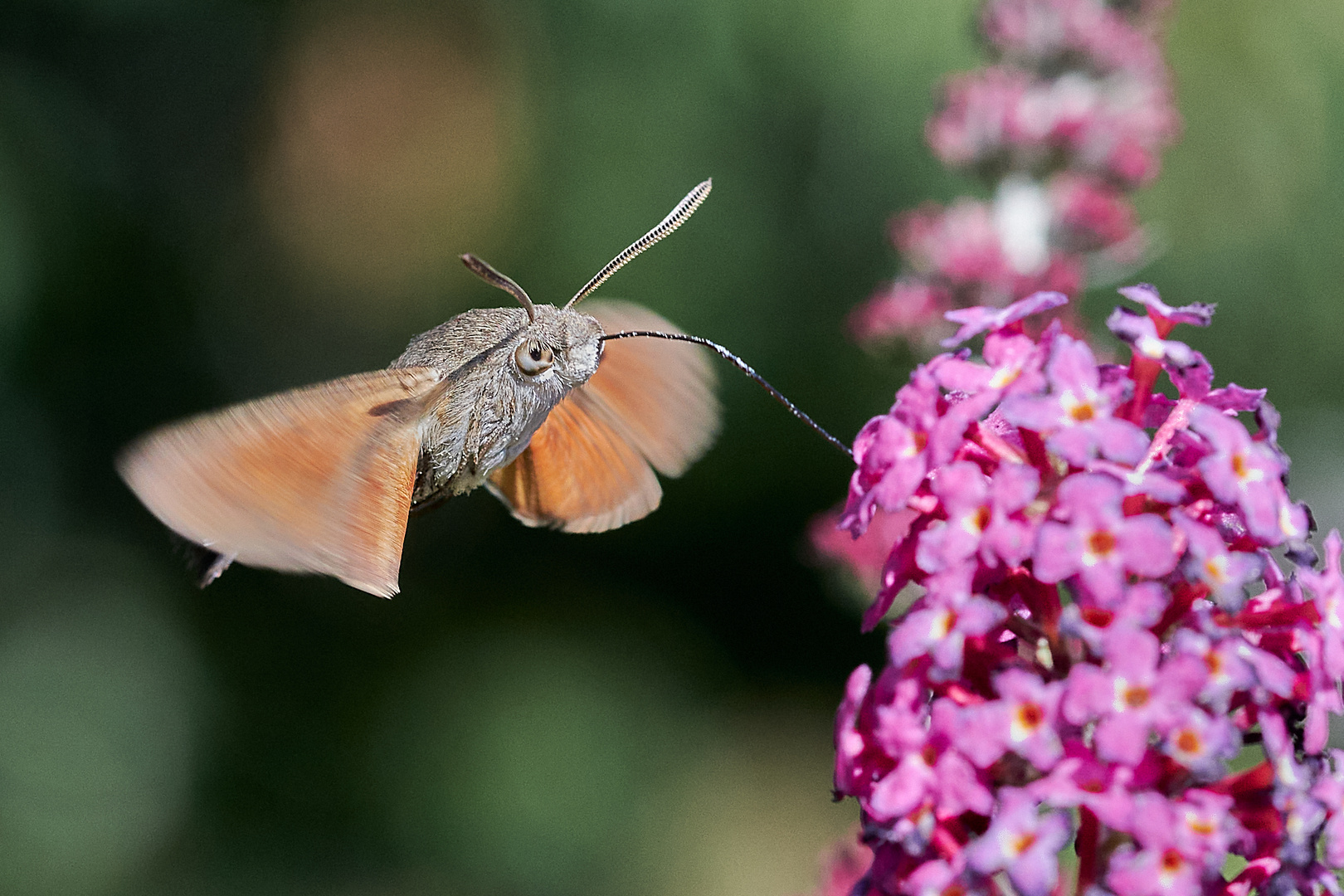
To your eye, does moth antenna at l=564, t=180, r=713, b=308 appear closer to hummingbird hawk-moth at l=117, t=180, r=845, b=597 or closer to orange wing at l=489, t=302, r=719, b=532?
hummingbird hawk-moth at l=117, t=180, r=845, b=597

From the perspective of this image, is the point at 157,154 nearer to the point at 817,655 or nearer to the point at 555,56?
the point at 555,56

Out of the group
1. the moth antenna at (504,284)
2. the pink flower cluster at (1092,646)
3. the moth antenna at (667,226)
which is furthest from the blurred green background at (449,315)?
the pink flower cluster at (1092,646)

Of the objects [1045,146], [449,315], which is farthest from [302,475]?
[449,315]

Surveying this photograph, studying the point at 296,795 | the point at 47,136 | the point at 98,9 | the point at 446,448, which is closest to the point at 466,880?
the point at 296,795

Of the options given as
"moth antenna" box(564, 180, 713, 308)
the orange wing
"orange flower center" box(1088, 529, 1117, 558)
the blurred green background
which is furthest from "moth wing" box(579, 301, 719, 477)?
the blurred green background

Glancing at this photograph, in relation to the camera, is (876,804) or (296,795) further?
(296,795)
